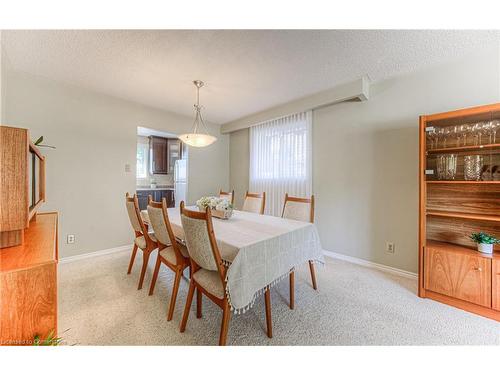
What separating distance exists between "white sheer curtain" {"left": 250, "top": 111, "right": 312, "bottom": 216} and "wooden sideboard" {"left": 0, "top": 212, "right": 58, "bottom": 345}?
299cm

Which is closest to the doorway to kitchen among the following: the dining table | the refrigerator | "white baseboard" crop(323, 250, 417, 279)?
the refrigerator

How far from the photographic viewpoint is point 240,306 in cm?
120

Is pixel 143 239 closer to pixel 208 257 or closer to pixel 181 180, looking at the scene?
pixel 208 257

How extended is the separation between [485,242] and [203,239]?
242 centimetres

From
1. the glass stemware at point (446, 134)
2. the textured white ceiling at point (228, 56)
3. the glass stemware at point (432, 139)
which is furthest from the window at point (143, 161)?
the glass stemware at point (446, 134)

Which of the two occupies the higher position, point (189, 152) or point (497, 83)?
point (497, 83)

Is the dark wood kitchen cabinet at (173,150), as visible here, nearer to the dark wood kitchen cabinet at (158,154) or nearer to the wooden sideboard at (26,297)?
the dark wood kitchen cabinet at (158,154)

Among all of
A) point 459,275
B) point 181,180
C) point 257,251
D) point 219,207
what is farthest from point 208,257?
point 181,180

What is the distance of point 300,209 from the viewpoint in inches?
90.5

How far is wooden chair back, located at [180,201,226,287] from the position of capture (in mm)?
1189

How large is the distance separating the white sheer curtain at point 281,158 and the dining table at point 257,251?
4.85 ft

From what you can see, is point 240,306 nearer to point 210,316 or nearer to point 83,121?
point 210,316
